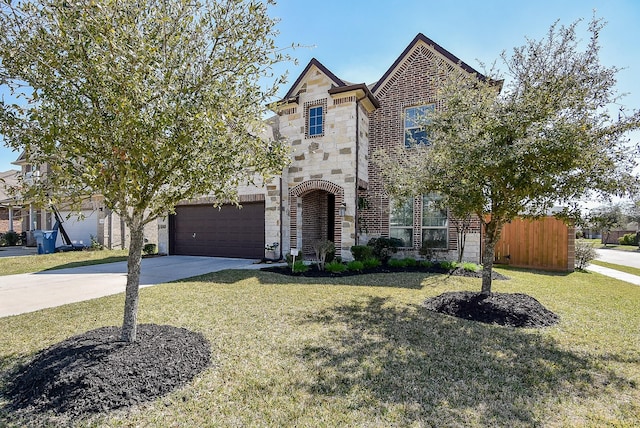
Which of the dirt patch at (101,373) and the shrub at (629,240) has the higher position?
the dirt patch at (101,373)

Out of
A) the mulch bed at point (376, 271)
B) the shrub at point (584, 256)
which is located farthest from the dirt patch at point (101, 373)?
the shrub at point (584, 256)

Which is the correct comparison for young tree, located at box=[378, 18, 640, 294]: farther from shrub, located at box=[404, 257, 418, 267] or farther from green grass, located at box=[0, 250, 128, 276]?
green grass, located at box=[0, 250, 128, 276]

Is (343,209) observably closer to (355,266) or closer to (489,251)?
(355,266)

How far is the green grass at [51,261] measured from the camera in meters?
11.1

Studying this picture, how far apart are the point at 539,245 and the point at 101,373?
14.2 meters

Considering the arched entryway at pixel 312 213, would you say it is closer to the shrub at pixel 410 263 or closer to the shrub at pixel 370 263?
the shrub at pixel 370 263

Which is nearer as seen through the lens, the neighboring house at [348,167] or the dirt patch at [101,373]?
the dirt patch at [101,373]

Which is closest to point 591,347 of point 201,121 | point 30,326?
point 201,121

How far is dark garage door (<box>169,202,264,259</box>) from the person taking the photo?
13.5 metres

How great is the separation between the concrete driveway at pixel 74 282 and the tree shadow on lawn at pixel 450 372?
5.55 meters

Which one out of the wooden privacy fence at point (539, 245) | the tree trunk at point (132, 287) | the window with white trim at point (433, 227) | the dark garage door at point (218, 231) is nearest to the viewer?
the tree trunk at point (132, 287)

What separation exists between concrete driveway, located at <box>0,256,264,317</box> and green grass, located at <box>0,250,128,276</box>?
45.2 inches

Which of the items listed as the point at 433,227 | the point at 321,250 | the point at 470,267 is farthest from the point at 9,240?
the point at 470,267

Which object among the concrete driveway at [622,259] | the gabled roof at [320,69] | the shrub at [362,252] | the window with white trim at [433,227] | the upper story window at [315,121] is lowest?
the concrete driveway at [622,259]
